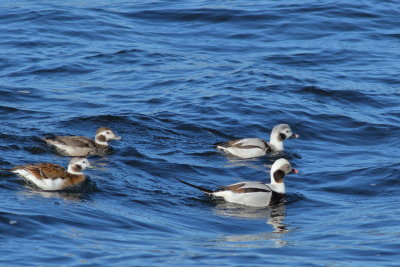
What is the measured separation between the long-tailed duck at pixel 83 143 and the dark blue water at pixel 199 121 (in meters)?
0.22

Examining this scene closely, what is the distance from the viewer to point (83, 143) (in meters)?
17.6

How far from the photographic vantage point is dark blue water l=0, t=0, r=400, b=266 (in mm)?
12227

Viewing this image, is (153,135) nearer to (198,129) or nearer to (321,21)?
(198,129)

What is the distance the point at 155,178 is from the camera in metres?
16.0

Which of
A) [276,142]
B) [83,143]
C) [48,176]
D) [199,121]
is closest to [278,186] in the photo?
[276,142]

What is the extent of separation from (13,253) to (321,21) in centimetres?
1906

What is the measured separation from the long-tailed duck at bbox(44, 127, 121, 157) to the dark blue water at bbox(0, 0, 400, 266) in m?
0.22

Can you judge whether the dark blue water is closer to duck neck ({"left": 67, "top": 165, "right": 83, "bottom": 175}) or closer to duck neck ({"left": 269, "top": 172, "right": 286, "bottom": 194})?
Answer: duck neck ({"left": 269, "top": 172, "right": 286, "bottom": 194})

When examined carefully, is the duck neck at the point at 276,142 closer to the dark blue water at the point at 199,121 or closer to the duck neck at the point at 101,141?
the dark blue water at the point at 199,121

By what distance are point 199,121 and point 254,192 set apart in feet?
16.6

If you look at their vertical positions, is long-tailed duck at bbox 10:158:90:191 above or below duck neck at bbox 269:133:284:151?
below

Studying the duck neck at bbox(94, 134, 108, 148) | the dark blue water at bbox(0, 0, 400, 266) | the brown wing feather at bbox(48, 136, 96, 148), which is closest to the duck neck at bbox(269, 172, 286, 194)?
the dark blue water at bbox(0, 0, 400, 266)

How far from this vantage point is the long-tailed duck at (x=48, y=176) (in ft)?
47.5

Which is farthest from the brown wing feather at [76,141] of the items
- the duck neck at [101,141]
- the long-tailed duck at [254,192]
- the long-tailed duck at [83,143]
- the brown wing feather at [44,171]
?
the long-tailed duck at [254,192]
